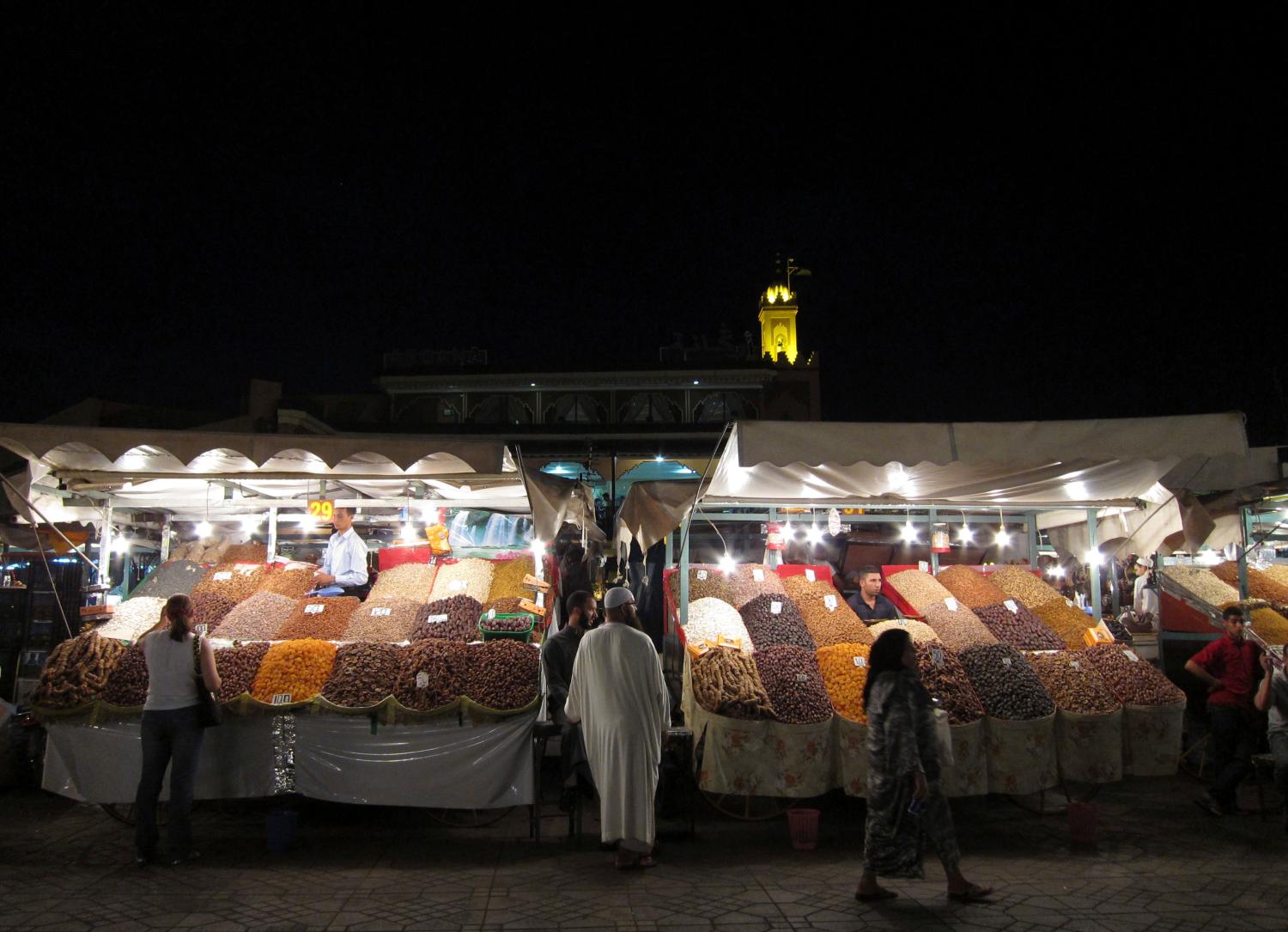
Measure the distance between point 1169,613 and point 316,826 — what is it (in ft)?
27.8

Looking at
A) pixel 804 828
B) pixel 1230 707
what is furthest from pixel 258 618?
pixel 1230 707

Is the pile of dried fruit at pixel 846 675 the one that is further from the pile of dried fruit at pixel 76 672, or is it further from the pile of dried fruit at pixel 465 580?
the pile of dried fruit at pixel 76 672

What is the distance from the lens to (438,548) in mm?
7113

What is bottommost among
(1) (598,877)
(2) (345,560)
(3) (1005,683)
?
(1) (598,877)

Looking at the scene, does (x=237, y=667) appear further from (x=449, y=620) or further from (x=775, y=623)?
(x=775, y=623)

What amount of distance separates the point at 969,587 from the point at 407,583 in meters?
4.67

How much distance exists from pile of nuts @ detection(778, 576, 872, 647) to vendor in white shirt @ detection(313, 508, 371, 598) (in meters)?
3.49

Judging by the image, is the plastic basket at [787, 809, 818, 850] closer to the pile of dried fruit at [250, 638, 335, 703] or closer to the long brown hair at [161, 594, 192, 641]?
the pile of dried fruit at [250, 638, 335, 703]

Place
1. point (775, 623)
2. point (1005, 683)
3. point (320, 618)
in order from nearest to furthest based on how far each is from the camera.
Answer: point (1005, 683) < point (320, 618) < point (775, 623)

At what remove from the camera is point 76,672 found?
523cm

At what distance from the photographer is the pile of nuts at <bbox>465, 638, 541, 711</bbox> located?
5.09 m

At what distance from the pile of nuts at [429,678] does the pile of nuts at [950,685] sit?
111 inches

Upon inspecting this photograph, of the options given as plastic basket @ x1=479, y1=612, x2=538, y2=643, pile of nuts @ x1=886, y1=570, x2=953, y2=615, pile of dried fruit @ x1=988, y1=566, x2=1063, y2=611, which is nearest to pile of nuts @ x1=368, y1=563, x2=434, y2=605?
plastic basket @ x1=479, y1=612, x2=538, y2=643

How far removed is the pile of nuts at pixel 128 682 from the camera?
515 centimetres
